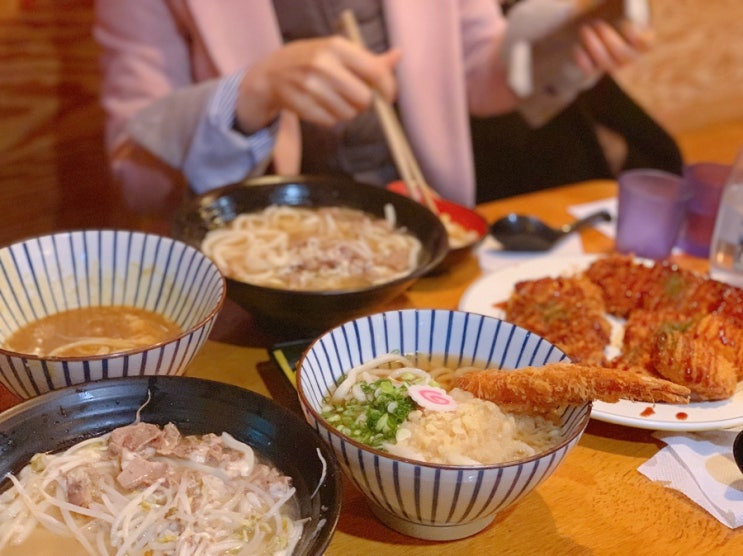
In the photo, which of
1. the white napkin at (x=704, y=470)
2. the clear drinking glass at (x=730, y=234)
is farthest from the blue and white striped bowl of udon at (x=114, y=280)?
the clear drinking glass at (x=730, y=234)

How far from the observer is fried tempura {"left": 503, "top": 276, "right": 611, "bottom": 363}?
1.53m

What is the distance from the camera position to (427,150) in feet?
8.73

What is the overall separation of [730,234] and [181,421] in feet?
4.37

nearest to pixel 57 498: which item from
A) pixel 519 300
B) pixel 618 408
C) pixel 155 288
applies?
pixel 155 288

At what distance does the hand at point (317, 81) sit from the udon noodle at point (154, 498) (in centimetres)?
113

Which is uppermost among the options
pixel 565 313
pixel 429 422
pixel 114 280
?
pixel 114 280

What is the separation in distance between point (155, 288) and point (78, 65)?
200 cm

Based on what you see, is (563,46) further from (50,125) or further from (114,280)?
(50,125)

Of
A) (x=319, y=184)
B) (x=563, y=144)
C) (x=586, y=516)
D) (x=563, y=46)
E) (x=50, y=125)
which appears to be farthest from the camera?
(x=563, y=144)

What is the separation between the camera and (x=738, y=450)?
1250 millimetres

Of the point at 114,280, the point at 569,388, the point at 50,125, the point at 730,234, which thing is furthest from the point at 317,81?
the point at 50,125

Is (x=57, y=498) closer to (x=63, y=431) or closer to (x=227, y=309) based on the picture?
(x=63, y=431)

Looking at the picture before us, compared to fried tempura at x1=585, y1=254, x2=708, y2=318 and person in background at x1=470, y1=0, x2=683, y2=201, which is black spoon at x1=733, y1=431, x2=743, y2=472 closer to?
fried tempura at x1=585, y1=254, x2=708, y2=318

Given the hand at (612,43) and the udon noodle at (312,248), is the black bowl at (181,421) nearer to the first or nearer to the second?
the udon noodle at (312,248)
